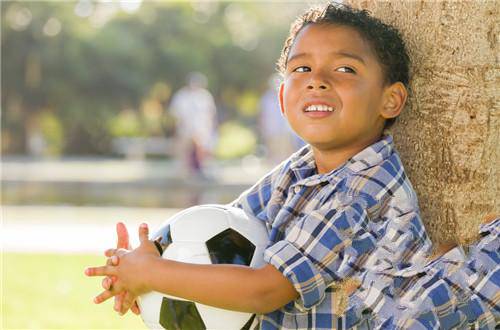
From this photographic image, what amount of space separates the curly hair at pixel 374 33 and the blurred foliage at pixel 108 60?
2210cm

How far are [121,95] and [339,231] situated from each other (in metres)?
23.6

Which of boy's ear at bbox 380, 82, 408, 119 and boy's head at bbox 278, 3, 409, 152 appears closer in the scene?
boy's head at bbox 278, 3, 409, 152

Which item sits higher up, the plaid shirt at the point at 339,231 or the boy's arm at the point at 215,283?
the plaid shirt at the point at 339,231

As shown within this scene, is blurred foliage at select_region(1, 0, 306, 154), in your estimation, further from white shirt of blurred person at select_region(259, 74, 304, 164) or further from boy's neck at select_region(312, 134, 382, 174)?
boy's neck at select_region(312, 134, 382, 174)

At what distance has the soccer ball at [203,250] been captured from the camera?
2758 millimetres

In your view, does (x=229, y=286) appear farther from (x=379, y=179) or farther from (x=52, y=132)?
(x=52, y=132)

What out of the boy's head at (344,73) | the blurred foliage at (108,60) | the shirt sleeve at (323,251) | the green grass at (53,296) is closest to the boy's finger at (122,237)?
the shirt sleeve at (323,251)

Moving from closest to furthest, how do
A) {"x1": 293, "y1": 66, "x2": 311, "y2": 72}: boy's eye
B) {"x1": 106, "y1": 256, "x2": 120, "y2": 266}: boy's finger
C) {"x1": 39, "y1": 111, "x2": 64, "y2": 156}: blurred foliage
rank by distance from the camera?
{"x1": 106, "y1": 256, "x2": 120, "y2": 266}: boy's finger, {"x1": 293, "y1": 66, "x2": 311, "y2": 72}: boy's eye, {"x1": 39, "y1": 111, "x2": 64, "y2": 156}: blurred foliage

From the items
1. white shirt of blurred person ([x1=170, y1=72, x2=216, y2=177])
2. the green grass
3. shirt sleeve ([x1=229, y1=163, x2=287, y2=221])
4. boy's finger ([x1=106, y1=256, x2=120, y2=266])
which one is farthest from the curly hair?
white shirt of blurred person ([x1=170, y1=72, x2=216, y2=177])

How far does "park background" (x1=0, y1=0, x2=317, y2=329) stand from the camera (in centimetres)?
1448

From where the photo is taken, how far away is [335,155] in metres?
2.97

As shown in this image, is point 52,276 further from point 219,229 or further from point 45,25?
point 45,25

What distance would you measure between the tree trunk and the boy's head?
0.15 m

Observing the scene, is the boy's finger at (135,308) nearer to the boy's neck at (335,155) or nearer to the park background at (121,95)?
the boy's neck at (335,155)
